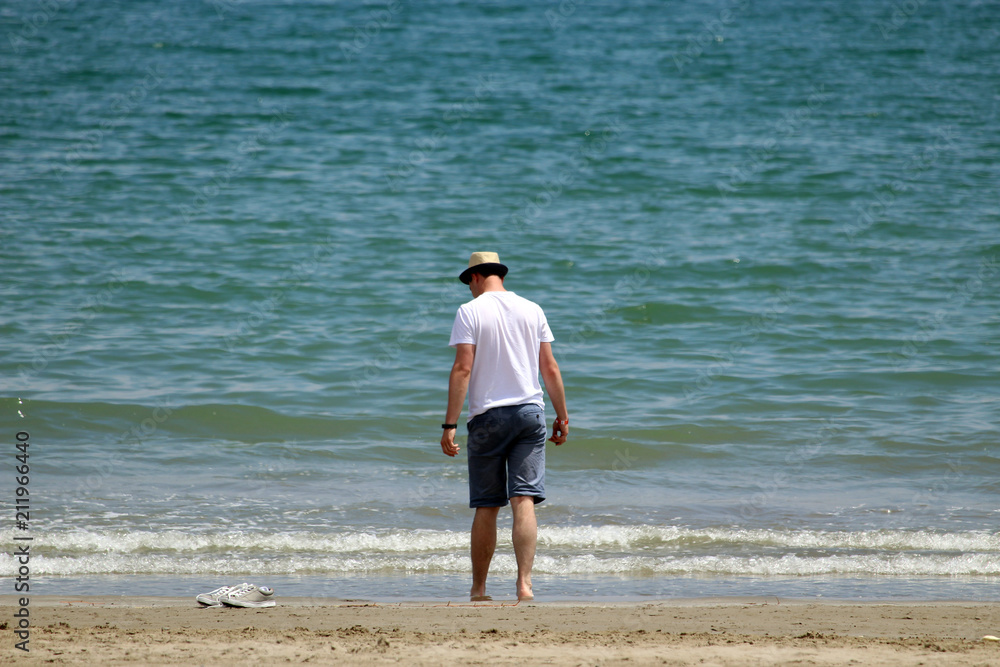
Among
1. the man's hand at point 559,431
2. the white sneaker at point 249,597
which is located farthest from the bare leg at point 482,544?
the white sneaker at point 249,597

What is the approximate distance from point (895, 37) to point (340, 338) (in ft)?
54.5

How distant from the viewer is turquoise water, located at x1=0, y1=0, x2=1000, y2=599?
5559 millimetres

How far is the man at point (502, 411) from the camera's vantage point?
167 inches

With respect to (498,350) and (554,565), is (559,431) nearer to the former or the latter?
(498,350)

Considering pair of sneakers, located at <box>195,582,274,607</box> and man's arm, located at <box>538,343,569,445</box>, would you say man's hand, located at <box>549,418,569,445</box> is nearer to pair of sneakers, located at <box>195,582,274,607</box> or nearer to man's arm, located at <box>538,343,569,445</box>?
man's arm, located at <box>538,343,569,445</box>

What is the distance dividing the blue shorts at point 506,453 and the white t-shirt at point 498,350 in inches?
2.2

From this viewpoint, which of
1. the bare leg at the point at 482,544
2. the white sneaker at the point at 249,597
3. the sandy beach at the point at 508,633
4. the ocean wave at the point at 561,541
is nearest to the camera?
the sandy beach at the point at 508,633

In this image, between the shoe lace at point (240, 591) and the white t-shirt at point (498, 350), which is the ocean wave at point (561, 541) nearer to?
the shoe lace at point (240, 591)

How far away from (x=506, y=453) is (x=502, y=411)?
223mm

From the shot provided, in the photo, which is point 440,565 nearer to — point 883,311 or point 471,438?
point 471,438

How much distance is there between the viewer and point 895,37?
20812mm

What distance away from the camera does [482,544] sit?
430cm

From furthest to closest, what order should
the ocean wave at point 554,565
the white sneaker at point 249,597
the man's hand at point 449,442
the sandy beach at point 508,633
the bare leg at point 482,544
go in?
the ocean wave at point 554,565
the bare leg at point 482,544
the man's hand at point 449,442
the white sneaker at point 249,597
the sandy beach at point 508,633

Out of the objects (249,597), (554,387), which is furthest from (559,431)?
(249,597)
